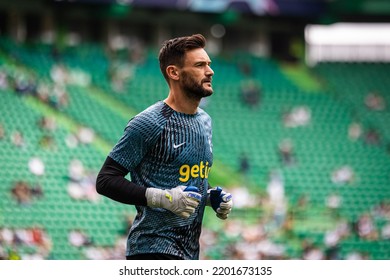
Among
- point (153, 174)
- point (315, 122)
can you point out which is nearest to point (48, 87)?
point (315, 122)

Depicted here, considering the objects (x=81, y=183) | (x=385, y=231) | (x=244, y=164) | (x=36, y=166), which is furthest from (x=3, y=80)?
(x=385, y=231)

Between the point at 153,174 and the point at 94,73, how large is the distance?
1575 cm

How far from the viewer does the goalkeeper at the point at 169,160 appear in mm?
4473

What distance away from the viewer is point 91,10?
21.9 m

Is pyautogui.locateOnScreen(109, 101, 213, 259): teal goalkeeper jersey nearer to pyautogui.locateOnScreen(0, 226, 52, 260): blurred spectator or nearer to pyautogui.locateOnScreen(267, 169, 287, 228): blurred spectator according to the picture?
pyautogui.locateOnScreen(0, 226, 52, 260): blurred spectator

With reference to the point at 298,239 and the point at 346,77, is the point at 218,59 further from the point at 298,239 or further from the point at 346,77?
the point at 298,239

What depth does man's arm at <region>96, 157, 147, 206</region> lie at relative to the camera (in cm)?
436

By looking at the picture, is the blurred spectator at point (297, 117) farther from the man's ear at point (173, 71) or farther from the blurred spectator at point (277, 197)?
the man's ear at point (173, 71)

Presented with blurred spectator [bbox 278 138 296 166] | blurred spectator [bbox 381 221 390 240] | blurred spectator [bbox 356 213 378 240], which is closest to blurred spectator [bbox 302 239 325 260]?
blurred spectator [bbox 356 213 378 240]

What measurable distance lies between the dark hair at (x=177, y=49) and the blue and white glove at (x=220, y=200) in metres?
0.75

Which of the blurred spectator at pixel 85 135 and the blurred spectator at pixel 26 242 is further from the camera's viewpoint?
the blurred spectator at pixel 85 135

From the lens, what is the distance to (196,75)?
4559 millimetres

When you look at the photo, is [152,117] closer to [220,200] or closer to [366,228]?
[220,200]

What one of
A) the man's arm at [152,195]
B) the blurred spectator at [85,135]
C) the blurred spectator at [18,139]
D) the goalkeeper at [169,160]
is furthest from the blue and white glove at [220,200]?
the blurred spectator at [85,135]
